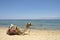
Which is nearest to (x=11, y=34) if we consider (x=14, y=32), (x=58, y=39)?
(x=14, y=32)

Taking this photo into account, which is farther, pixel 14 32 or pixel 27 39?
pixel 14 32

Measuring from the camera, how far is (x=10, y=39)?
9.51 m

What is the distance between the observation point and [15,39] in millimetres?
9516

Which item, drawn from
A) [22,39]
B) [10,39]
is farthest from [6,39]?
[22,39]

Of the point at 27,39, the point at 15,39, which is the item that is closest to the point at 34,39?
the point at 27,39

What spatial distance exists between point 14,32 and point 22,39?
1.95m

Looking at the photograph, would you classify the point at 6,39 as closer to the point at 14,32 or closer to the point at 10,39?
the point at 10,39

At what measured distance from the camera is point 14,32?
11359 mm

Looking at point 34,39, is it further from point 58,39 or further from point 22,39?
point 58,39

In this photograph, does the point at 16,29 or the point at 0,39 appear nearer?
the point at 0,39

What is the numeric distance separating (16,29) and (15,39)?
2056mm

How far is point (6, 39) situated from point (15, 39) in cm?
52

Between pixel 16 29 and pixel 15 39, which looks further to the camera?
pixel 16 29

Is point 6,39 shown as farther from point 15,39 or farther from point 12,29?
point 12,29
